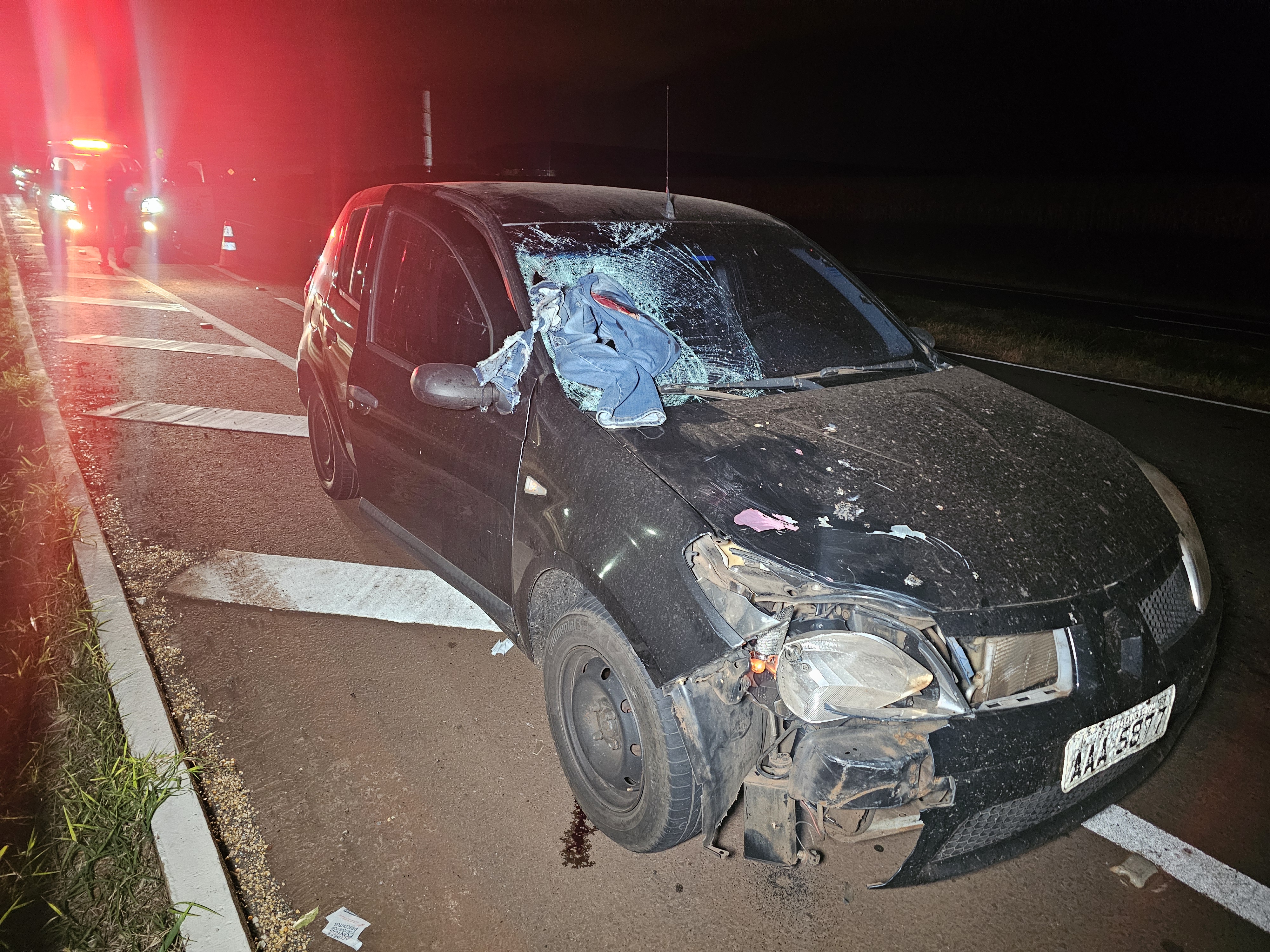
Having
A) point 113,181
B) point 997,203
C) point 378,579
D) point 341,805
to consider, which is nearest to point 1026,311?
point 378,579

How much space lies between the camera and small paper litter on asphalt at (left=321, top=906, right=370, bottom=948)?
2303 mm

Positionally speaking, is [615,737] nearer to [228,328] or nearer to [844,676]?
[844,676]

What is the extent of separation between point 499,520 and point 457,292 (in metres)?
0.99

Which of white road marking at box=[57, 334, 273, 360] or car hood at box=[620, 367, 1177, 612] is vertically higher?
car hood at box=[620, 367, 1177, 612]

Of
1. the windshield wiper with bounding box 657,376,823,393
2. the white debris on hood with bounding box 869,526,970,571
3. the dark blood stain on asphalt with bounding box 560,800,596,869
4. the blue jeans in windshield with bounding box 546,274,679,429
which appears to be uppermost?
the blue jeans in windshield with bounding box 546,274,679,429

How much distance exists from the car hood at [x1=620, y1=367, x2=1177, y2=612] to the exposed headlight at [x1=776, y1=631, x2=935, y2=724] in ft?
0.52

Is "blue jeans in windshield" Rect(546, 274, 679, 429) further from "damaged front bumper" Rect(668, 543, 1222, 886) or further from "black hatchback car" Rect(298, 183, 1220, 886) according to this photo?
"damaged front bumper" Rect(668, 543, 1222, 886)

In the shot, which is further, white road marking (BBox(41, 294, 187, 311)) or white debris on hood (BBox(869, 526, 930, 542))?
white road marking (BBox(41, 294, 187, 311))

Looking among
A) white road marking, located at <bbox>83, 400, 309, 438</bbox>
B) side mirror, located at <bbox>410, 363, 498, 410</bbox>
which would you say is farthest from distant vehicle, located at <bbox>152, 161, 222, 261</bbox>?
side mirror, located at <bbox>410, 363, 498, 410</bbox>

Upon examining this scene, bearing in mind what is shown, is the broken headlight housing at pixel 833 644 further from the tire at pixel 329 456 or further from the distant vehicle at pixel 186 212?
the distant vehicle at pixel 186 212

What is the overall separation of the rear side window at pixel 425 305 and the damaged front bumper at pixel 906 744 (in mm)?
1537

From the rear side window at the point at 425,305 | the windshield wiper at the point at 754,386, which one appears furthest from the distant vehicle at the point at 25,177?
the windshield wiper at the point at 754,386

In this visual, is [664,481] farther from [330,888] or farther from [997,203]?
[997,203]

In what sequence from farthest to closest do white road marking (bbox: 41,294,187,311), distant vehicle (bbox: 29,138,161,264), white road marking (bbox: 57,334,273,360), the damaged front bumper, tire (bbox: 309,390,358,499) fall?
distant vehicle (bbox: 29,138,161,264), white road marking (bbox: 41,294,187,311), white road marking (bbox: 57,334,273,360), tire (bbox: 309,390,358,499), the damaged front bumper
